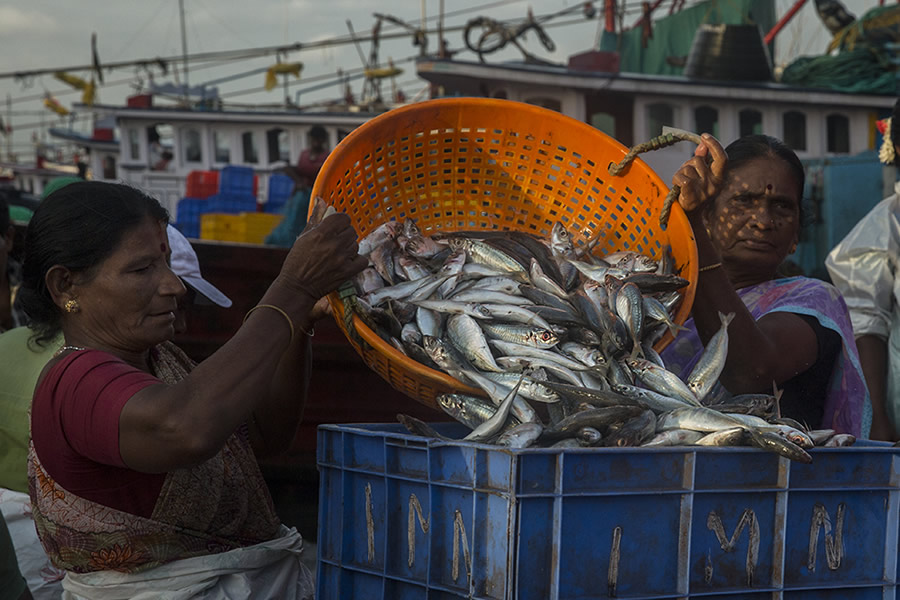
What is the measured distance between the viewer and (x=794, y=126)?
1645cm

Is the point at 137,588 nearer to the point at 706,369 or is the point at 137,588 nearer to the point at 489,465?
the point at 489,465

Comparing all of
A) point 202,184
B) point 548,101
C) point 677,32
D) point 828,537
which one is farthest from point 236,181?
point 828,537

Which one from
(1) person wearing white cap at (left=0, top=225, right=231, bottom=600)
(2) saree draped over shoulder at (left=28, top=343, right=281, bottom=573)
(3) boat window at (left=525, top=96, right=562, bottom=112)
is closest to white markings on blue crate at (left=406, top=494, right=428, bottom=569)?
(2) saree draped over shoulder at (left=28, top=343, right=281, bottom=573)

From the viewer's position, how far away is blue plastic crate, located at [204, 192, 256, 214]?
18.9 meters

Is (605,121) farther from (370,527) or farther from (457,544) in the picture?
(457,544)

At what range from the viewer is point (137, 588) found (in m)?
2.41

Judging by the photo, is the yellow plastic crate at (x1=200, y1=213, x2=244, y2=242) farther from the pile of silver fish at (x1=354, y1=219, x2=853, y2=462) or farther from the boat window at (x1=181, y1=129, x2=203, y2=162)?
the pile of silver fish at (x1=354, y1=219, x2=853, y2=462)

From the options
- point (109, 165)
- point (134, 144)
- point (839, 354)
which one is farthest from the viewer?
point (109, 165)

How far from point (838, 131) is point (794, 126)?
799 millimetres

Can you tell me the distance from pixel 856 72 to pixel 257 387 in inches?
656

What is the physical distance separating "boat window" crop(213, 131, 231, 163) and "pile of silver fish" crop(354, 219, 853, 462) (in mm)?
20460

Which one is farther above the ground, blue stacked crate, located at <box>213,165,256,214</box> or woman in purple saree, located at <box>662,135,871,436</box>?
woman in purple saree, located at <box>662,135,871,436</box>

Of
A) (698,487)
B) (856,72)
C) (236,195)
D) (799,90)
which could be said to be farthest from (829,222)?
(698,487)

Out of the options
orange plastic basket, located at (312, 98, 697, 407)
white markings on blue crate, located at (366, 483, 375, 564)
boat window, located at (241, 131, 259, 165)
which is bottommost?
boat window, located at (241, 131, 259, 165)
